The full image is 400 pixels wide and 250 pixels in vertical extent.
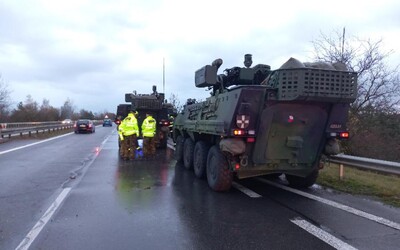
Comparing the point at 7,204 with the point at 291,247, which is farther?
the point at 7,204

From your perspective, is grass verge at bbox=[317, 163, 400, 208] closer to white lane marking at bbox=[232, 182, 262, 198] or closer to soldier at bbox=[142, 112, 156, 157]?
white lane marking at bbox=[232, 182, 262, 198]

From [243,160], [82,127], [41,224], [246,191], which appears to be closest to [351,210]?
[243,160]

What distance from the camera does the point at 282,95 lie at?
722 centimetres

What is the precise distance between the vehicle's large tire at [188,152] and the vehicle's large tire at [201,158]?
1.02 m

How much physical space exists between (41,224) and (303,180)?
5630mm

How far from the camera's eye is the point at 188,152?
11656 mm

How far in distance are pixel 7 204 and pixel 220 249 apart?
445 cm

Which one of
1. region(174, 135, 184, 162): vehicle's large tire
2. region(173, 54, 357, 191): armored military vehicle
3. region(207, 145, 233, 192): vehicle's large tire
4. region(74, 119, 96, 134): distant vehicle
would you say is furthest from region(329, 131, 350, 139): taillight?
region(74, 119, 96, 134): distant vehicle

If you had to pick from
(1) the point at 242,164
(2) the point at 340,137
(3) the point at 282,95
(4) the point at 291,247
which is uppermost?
(3) the point at 282,95

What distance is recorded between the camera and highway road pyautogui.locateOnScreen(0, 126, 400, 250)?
5.11 meters

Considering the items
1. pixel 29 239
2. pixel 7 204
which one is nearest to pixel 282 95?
pixel 29 239

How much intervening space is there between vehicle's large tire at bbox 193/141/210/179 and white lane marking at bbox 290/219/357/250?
383 cm

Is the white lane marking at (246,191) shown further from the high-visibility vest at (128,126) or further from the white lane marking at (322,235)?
the high-visibility vest at (128,126)

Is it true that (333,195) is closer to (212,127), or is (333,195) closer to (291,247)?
(212,127)
